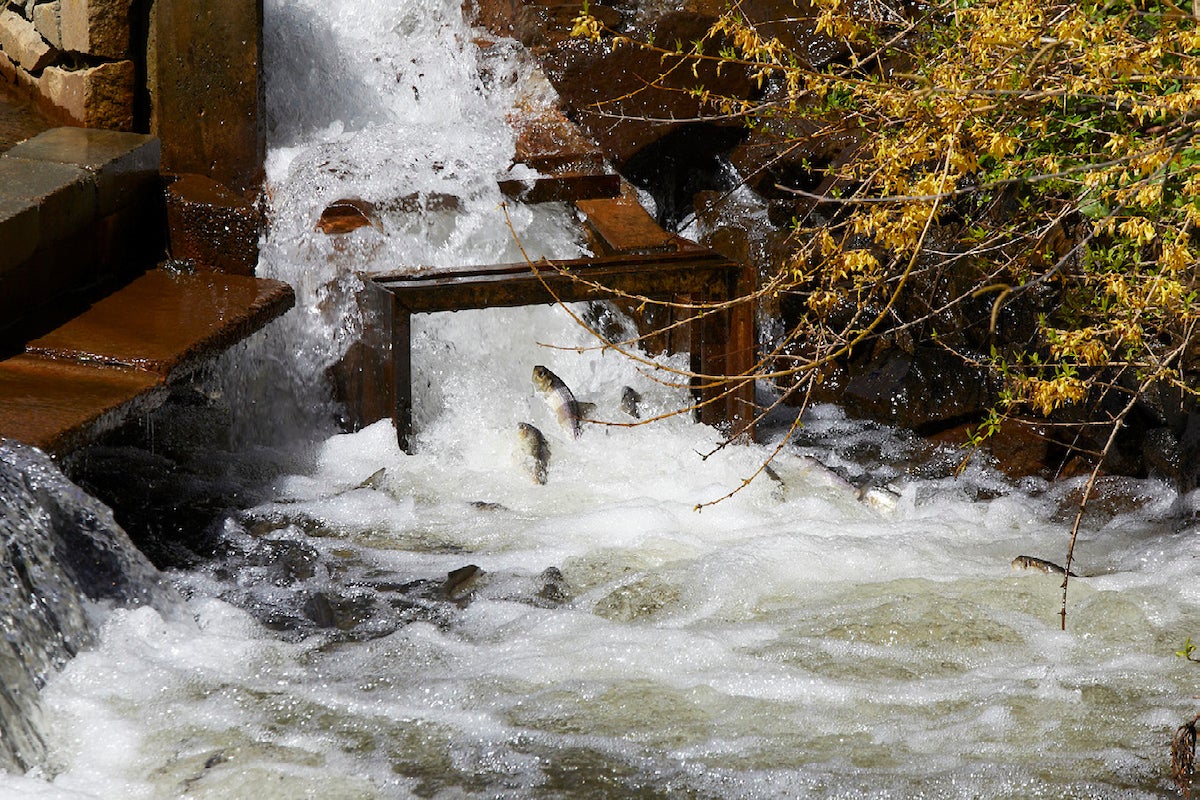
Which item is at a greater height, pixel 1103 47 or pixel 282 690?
pixel 1103 47

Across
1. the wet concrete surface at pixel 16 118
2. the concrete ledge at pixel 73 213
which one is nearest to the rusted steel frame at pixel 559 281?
the concrete ledge at pixel 73 213

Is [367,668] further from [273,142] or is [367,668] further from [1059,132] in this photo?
[273,142]

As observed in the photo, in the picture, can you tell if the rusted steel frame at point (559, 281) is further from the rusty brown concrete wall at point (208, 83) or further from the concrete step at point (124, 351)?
the rusty brown concrete wall at point (208, 83)

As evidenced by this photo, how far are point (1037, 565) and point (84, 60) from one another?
4.79 m

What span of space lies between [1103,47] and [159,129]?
13.7 feet

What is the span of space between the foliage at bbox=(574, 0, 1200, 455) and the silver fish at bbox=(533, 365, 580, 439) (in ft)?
3.94

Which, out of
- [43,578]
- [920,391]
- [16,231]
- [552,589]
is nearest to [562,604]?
[552,589]

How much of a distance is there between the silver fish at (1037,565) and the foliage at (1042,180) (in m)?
0.55

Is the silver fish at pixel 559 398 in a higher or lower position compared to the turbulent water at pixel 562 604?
higher

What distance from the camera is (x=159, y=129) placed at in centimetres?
567

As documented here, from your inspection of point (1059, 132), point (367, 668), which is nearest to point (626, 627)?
point (367, 668)

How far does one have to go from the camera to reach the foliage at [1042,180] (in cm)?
397

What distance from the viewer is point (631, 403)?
601 cm

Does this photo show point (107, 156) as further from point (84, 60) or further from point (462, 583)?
point (462, 583)
